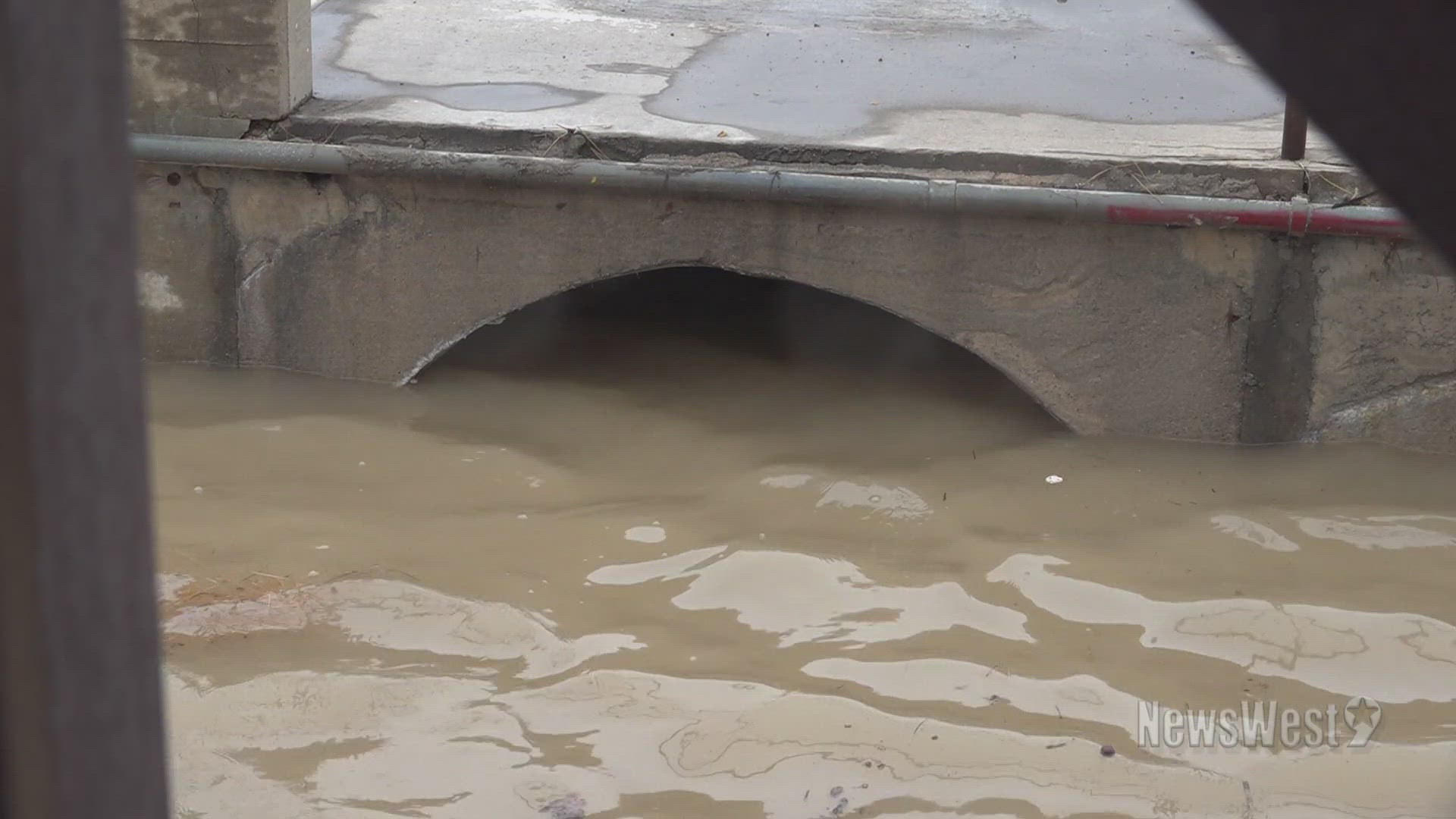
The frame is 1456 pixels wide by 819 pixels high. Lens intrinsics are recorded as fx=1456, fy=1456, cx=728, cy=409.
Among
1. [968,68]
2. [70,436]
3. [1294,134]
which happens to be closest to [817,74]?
[968,68]

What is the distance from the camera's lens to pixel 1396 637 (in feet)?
11.7

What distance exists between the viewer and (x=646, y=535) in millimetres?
4070

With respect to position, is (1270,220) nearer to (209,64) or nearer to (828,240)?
(828,240)

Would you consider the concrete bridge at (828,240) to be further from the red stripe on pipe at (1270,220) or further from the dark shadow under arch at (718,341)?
the dark shadow under arch at (718,341)

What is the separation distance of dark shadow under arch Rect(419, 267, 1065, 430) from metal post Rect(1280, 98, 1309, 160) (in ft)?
3.67

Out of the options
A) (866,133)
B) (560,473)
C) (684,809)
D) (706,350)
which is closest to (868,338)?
(706,350)

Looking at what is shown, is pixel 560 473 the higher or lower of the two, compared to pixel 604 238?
lower

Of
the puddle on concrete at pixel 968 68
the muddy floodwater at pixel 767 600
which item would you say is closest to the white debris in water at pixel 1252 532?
the muddy floodwater at pixel 767 600

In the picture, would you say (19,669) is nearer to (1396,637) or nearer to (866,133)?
(1396,637)

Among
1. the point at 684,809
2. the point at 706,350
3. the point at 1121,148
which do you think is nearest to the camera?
the point at 684,809

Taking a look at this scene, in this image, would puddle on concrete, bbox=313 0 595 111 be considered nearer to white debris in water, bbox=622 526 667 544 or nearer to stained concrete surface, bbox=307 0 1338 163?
stained concrete surface, bbox=307 0 1338 163

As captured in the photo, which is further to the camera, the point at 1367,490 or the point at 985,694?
the point at 1367,490

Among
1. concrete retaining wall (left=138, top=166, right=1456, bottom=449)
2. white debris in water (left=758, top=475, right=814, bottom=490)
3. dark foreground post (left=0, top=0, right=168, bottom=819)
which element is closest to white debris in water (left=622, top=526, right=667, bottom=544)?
white debris in water (left=758, top=475, right=814, bottom=490)

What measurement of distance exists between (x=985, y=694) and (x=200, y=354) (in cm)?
310
